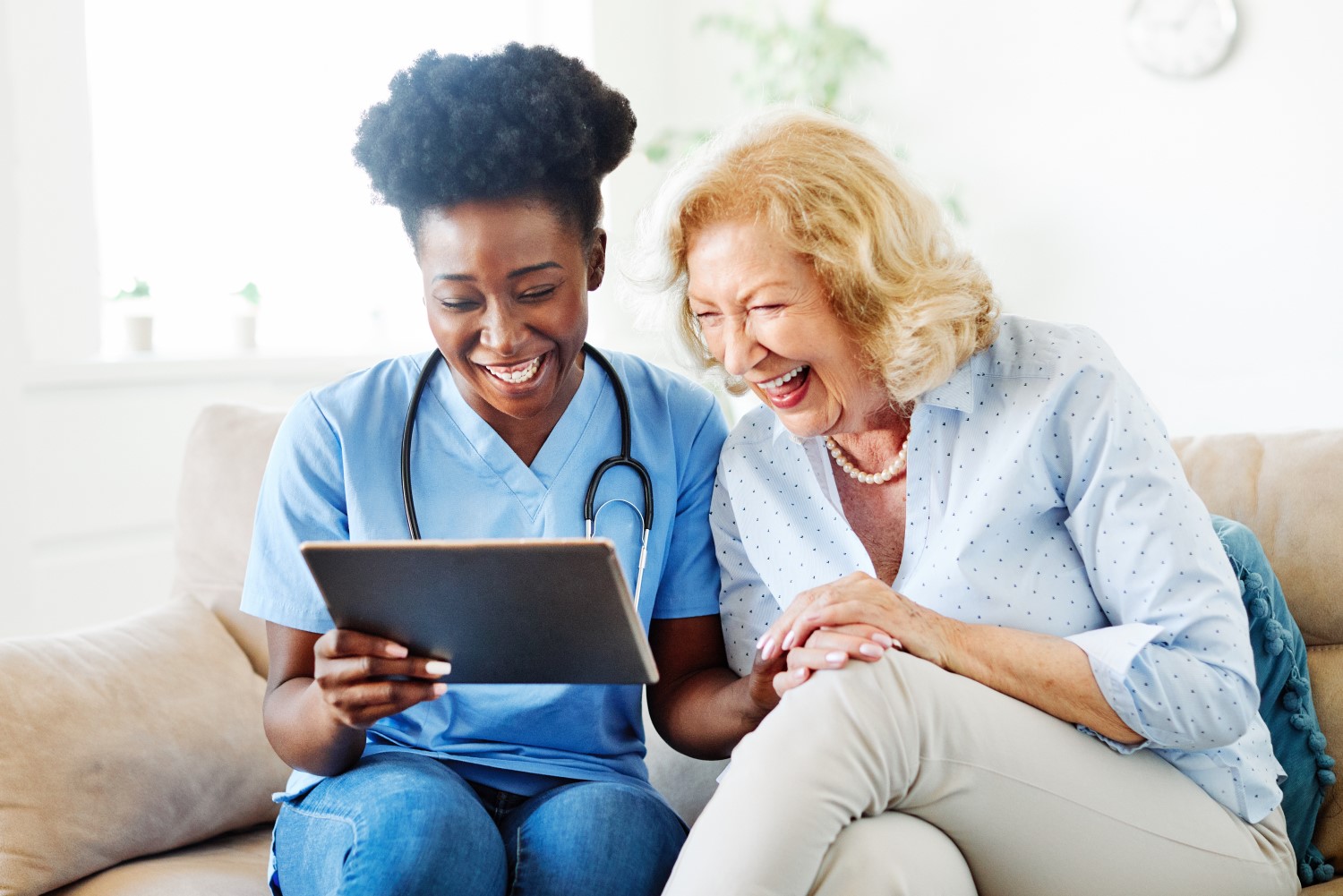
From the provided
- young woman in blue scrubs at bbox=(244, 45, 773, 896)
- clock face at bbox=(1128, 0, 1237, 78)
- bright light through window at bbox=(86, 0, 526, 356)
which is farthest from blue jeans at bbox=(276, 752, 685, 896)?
clock face at bbox=(1128, 0, 1237, 78)

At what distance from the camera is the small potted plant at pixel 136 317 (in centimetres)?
319

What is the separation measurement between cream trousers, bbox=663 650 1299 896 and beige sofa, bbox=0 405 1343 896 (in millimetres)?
381

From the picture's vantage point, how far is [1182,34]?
3.27m

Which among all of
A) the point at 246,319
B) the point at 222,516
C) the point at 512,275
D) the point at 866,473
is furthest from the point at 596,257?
the point at 246,319

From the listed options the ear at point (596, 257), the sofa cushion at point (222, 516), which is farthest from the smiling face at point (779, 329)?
the sofa cushion at point (222, 516)

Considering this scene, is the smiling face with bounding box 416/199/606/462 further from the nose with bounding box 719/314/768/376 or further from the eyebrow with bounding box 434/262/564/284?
the nose with bounding box 719/314/768/376

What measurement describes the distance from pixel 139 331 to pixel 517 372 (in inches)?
87.2

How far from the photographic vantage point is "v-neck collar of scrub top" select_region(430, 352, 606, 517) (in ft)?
4.63

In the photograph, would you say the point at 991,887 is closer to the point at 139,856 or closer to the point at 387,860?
the point at 387,860

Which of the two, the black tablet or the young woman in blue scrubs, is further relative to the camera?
the young woman in blue scrubs

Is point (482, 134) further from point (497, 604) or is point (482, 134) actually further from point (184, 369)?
point (184, 369)

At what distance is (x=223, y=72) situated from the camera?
3.55m

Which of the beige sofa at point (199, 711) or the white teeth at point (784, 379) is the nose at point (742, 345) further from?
the beige sofa at point (199, 711)

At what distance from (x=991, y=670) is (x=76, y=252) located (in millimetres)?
2555
